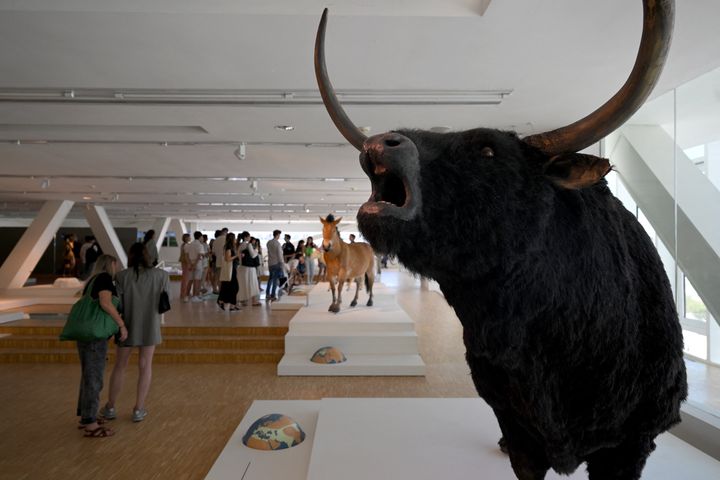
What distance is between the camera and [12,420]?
4.34m

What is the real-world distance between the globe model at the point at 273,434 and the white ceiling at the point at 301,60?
306 cm

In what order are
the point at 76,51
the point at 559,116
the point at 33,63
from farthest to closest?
the point at 559,116
the point at 33,63
the point at 76,51

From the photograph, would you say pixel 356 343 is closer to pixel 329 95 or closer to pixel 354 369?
pixel 354 369

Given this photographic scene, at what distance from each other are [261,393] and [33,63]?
3.97 meters

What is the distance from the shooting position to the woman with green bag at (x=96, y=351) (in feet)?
12.1

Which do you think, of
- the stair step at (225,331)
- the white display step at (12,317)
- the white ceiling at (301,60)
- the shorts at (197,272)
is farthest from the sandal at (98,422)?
the shorts at (197,272)

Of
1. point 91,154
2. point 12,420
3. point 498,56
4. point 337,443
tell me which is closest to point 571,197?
point 337,443

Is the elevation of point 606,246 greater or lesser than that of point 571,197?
lesser

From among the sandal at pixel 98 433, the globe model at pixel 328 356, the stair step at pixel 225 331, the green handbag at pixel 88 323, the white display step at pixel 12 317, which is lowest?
the sandal at pixel 98 433

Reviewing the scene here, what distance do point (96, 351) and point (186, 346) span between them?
125 inches

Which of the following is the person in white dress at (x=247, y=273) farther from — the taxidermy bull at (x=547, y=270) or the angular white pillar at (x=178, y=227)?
the angular white pillar at (x=178, y=227)

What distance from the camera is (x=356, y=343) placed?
20.5 ft

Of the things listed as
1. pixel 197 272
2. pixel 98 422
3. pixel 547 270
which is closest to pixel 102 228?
pixel 197 272

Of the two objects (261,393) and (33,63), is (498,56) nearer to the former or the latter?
(33,63)
